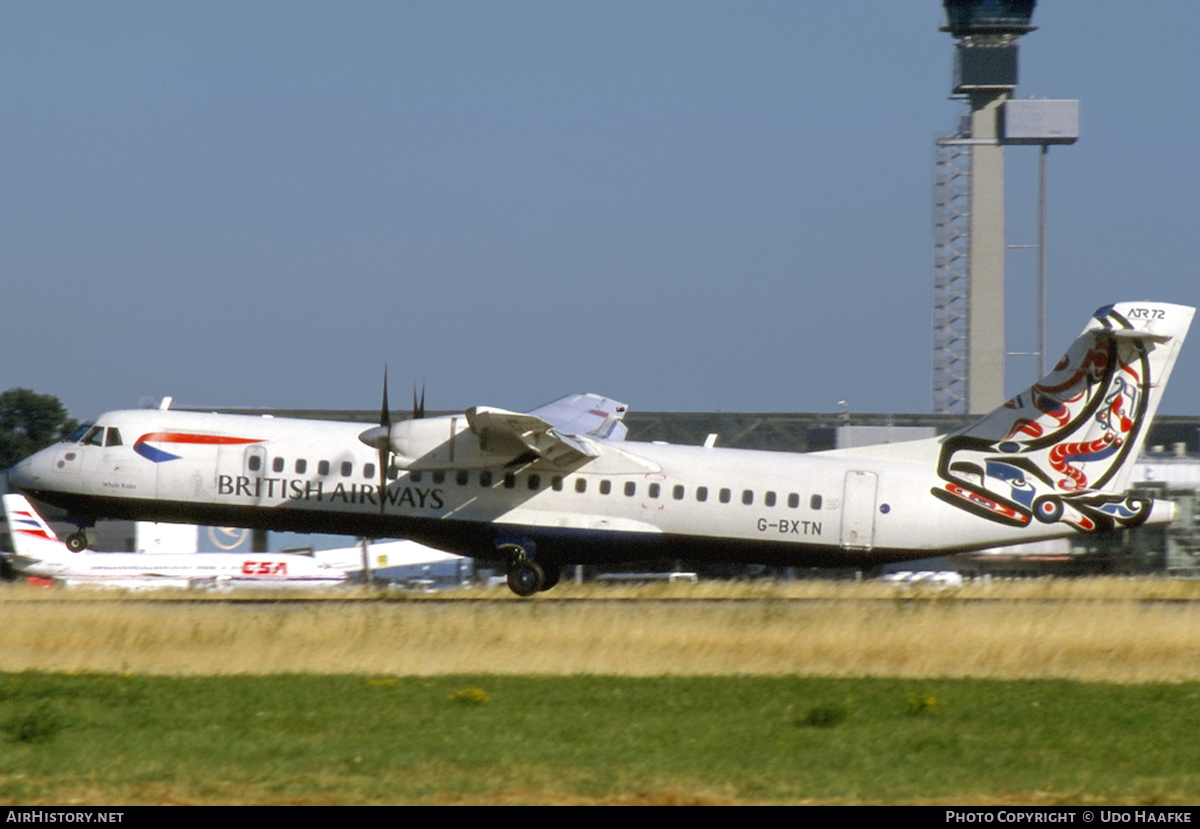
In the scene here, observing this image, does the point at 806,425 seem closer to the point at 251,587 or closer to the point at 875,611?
the point at 251,587

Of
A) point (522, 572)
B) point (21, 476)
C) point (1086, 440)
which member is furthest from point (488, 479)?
point (1086, 440)

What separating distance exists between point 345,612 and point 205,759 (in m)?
11.4

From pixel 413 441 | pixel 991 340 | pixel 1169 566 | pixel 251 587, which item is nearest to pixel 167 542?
pixel 251 587

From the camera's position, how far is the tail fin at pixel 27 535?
3903 cm

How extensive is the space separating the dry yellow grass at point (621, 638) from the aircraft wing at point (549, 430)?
106 inches

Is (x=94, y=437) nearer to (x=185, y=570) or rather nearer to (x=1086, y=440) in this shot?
(x=185, y=570)

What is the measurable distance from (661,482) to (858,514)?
349 centimetres

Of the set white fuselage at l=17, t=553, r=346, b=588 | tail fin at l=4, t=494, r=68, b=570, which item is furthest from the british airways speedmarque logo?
tail fin at l=4, t=494, r=68, b=570

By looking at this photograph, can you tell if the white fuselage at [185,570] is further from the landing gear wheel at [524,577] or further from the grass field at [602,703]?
the landing gear wheel at [524,577]

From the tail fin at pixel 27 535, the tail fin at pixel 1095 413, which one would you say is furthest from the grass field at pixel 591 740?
the tail fin at pixel 27 535

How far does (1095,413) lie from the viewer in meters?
23.9

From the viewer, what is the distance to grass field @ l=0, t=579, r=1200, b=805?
10.0 m

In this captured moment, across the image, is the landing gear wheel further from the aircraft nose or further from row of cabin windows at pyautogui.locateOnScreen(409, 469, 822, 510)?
the aircraft nose

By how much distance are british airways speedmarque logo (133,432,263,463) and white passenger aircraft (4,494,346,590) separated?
13.6 m
